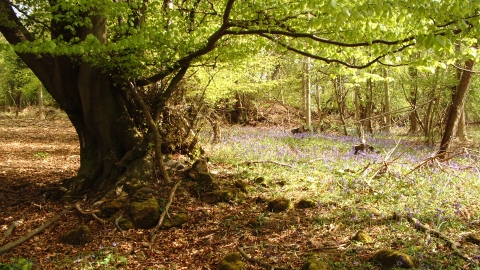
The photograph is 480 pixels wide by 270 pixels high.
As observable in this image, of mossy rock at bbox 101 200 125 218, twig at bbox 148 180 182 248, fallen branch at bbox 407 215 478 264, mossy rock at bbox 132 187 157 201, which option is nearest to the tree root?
twig at bbox 148 180 182 248

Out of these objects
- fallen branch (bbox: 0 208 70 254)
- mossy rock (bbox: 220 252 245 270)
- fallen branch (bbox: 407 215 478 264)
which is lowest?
fallen branch (bbox: 0 208 70 254)

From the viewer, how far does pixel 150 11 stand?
6.86 meters

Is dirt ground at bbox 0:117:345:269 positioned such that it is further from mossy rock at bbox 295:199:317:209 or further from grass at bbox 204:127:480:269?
grass at bbox 204:127:480:269

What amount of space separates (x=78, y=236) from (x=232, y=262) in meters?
2.73

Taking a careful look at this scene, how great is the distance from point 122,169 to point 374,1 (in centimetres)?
602

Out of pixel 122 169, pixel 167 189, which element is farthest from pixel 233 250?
pixel 122 169

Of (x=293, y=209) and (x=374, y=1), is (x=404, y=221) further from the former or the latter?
(x=374, y=1)

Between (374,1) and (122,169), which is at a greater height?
Answer: (374,1)

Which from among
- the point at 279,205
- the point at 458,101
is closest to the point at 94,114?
the point at 279,205

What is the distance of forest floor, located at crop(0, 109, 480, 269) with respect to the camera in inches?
180

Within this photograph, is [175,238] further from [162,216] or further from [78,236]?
[78,236]

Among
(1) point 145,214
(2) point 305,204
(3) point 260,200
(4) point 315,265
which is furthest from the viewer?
(3) point 260,200

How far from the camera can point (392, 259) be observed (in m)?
4.04

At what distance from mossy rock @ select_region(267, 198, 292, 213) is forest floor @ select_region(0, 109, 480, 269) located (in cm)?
10
